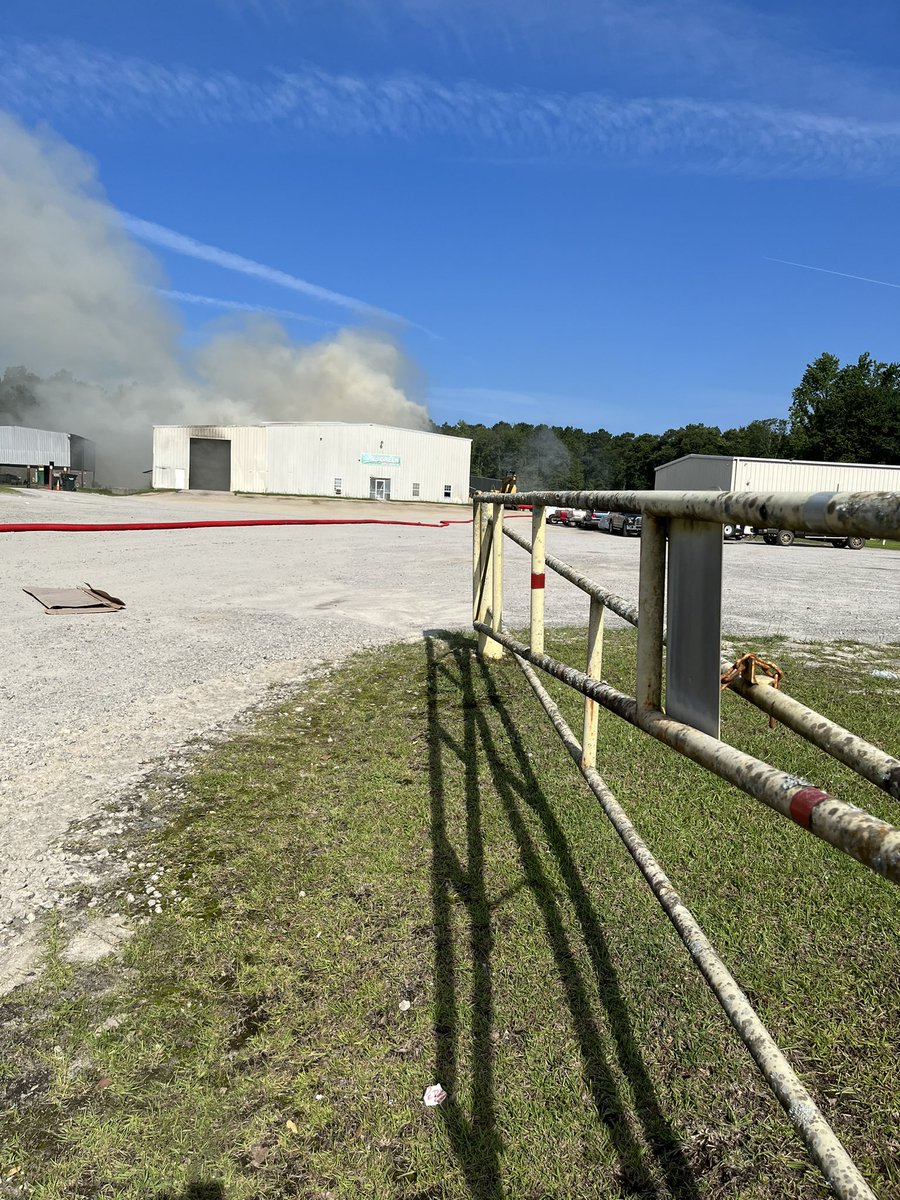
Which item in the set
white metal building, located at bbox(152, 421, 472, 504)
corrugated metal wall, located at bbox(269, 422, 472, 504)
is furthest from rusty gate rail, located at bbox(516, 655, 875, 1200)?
corrugated metal wall, located at bbox(269, 422, 472, 504)

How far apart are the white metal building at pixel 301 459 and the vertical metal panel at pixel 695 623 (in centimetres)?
5122

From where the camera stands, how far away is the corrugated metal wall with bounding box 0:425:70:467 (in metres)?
63.3

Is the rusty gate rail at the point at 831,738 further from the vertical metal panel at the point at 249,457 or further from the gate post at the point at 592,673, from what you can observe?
the vertical metal panel at the point at 249,457

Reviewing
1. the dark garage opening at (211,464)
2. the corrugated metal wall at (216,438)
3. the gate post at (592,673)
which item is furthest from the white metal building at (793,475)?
the dark garage opening at (211,464)

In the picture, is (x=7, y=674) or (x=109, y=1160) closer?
(x=109, y=1160)

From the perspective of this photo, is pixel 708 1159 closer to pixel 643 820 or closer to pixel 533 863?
pixel 533 863

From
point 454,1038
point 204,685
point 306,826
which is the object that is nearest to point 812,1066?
point 454,1038

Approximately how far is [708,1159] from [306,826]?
6.51ft

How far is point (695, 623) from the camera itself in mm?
1440

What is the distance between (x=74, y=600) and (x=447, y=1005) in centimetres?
716

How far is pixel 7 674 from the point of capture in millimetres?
5520

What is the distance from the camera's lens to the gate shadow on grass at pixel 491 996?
1737 millimetres

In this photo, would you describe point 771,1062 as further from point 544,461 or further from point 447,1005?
point 544,461

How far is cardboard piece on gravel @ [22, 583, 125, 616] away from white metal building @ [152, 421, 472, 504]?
4350 cm
